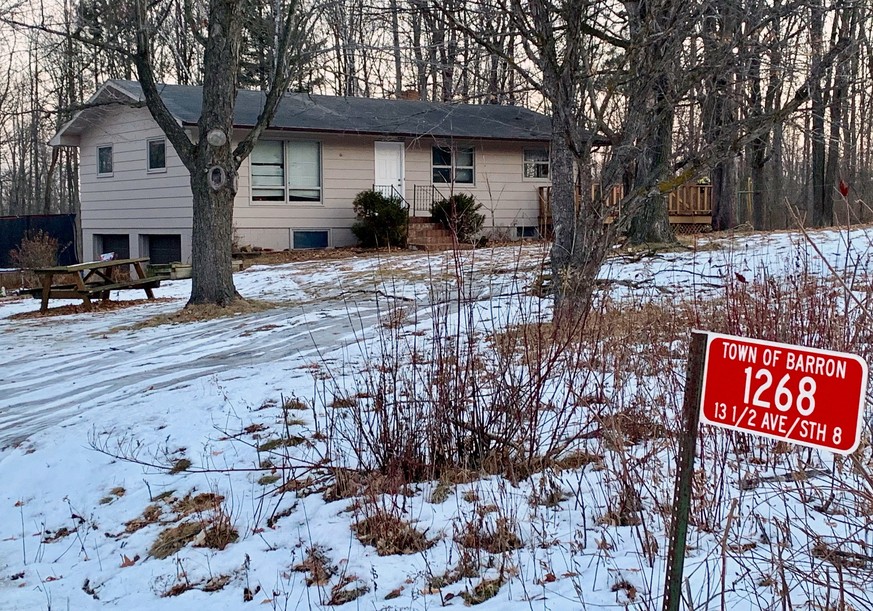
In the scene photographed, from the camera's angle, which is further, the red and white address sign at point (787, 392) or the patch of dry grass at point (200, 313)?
the patch of dry grass at point (200, 313)

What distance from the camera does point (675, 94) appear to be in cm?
638

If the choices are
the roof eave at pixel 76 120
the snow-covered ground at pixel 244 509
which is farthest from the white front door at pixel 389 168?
the snow-covered ground at pixel 244 509

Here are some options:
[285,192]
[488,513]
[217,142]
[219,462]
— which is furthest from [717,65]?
[285,192]

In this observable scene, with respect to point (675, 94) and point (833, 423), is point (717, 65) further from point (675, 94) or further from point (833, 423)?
point (833, 423)

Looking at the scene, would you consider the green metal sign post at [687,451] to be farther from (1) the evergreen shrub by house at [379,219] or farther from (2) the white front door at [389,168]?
(2) the white front door at [389,168]

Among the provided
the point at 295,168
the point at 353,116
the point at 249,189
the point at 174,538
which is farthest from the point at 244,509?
the point at 353,116

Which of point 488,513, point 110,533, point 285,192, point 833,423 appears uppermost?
point 285,192

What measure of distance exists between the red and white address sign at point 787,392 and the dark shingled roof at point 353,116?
1898 cm

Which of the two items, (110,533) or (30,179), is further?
(30,179)

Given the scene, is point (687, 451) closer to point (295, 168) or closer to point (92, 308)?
point (92, 308)

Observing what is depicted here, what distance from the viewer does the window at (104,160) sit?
24875 mm

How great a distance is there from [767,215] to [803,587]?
104 ft

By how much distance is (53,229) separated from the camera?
88.9 ft

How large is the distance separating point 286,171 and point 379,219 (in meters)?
2.94
